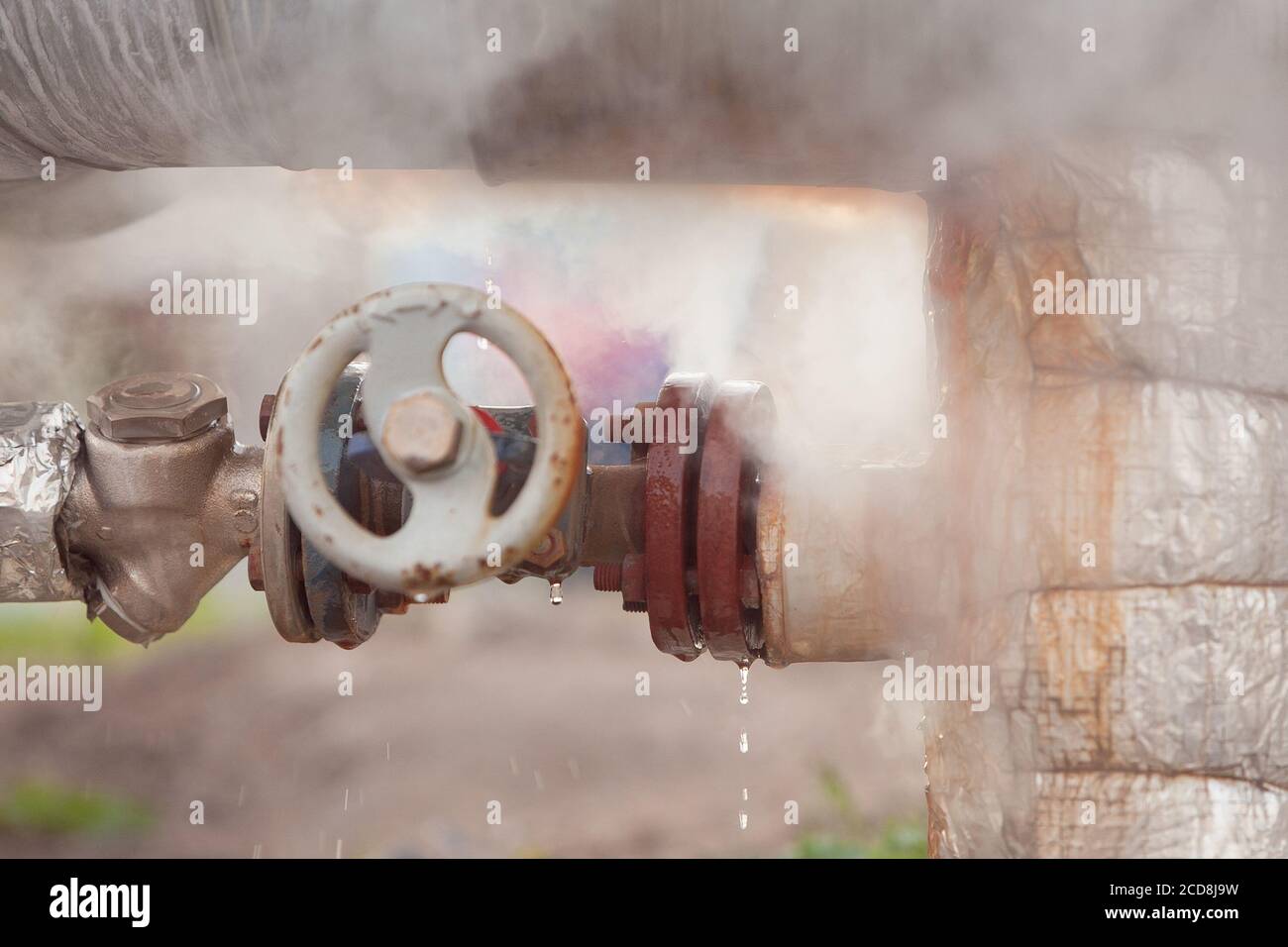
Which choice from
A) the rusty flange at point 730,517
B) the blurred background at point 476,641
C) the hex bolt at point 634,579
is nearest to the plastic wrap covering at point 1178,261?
the rusty flange at point 730,517

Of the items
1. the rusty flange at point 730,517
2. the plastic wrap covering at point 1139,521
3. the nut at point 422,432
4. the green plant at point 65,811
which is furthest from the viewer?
the green plant at point 65,811

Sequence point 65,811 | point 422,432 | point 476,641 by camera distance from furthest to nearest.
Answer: point 476,641 < point 65,811 < point 422,432

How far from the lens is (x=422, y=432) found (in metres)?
0.99

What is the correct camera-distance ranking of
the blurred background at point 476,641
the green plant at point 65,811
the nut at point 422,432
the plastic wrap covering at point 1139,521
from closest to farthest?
the nut at point 422,432, the plastic wrap covering at point 1139,521, the blurred background at point 476,641, the green plant at point 65,811

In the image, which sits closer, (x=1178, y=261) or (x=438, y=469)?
(x=438, y=469)

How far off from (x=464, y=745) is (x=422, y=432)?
97.5 inches

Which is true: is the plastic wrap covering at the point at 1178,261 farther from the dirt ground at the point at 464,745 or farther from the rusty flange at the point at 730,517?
the dirt ground at the point at 464,745

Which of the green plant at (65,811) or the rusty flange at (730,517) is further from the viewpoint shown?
the green plant at (65,811)

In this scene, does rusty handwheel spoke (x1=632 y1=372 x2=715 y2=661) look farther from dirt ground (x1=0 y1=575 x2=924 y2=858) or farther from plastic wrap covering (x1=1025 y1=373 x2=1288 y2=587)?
dirt ground (x1=0 y1=575 x2=924 y2=858)

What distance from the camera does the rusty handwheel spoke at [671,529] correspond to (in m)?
1.28

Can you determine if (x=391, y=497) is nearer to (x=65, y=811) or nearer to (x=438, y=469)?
(x=438, y=469)

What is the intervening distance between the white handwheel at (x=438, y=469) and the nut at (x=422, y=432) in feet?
0.07

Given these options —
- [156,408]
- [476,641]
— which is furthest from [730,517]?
[476,641]

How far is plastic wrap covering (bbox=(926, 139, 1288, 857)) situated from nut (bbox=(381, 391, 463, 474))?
1.78ft
